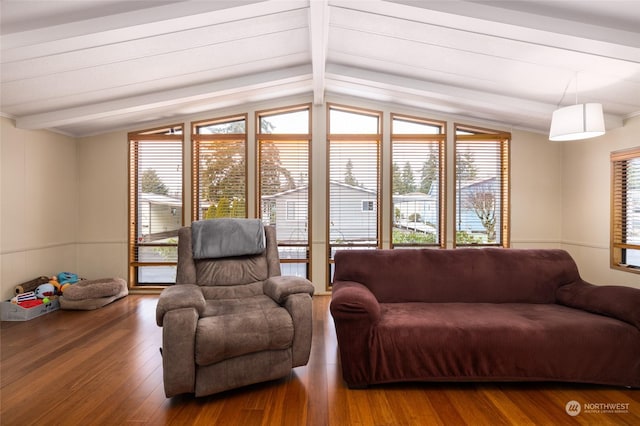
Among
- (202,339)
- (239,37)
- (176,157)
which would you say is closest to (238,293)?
(202,339)

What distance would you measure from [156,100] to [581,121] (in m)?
4.27

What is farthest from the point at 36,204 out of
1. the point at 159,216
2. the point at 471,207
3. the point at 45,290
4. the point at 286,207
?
the point at 471,207

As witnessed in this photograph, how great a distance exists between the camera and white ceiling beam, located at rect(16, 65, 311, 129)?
4.09m

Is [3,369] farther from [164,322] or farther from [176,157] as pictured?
[176,157]

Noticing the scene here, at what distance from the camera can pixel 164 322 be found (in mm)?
2170

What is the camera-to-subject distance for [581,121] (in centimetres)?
285

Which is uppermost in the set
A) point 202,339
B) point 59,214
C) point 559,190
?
point 559,190

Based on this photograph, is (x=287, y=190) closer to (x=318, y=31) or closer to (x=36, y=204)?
(x=318, y=31)

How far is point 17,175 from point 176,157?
1.80 metres

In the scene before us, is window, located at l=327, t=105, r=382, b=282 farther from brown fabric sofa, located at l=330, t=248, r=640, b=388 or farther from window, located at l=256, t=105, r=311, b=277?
brown fabric sofa, located at l=330, t=248, r=640, b=388

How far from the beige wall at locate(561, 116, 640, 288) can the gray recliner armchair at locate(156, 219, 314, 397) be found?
3.78 meters

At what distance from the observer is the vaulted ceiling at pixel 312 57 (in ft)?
8.35

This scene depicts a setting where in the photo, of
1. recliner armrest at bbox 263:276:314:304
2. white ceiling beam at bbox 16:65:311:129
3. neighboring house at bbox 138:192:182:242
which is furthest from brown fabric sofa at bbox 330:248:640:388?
neighboring house at bbox 138:192:182:242

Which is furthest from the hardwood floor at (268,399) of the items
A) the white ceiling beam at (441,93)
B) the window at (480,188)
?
the white ceiling beam at (441,93)
